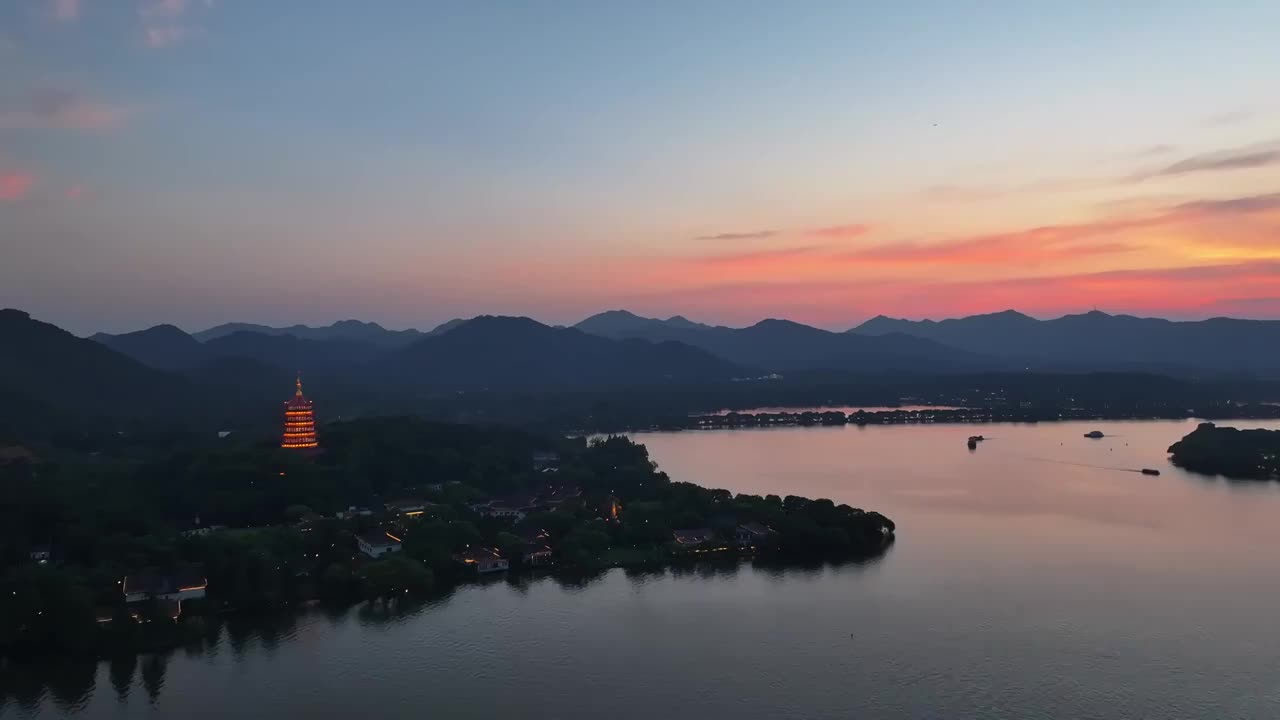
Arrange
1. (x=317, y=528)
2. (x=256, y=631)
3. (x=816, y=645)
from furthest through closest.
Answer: (x=317, y=528), (x=256, y=631), (x=816, y=645)

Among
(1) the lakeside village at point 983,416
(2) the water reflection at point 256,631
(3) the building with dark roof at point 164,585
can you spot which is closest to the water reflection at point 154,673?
(2) the water reflection at point 256,631

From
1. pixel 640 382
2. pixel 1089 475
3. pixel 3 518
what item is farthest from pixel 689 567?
pixel 640 382

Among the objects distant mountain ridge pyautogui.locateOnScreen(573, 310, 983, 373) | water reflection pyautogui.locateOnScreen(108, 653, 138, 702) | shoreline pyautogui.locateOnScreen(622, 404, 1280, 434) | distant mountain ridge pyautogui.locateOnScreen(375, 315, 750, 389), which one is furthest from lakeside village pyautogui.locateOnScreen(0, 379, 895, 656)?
distant mountain ridge pyautogui.locateOnScreen(573, 310, 983, 373)

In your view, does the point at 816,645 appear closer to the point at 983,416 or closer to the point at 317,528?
the point at 317,528

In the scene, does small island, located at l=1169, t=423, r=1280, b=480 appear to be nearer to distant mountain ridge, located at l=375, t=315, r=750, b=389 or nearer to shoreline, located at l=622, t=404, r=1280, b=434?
shoreline, located at l=622, t=404, r=1280, b=434

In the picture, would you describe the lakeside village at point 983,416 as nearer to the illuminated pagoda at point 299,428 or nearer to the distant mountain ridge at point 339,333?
the illuminated pagoda at point 299,428

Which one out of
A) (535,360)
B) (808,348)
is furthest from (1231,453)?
(808,348)
